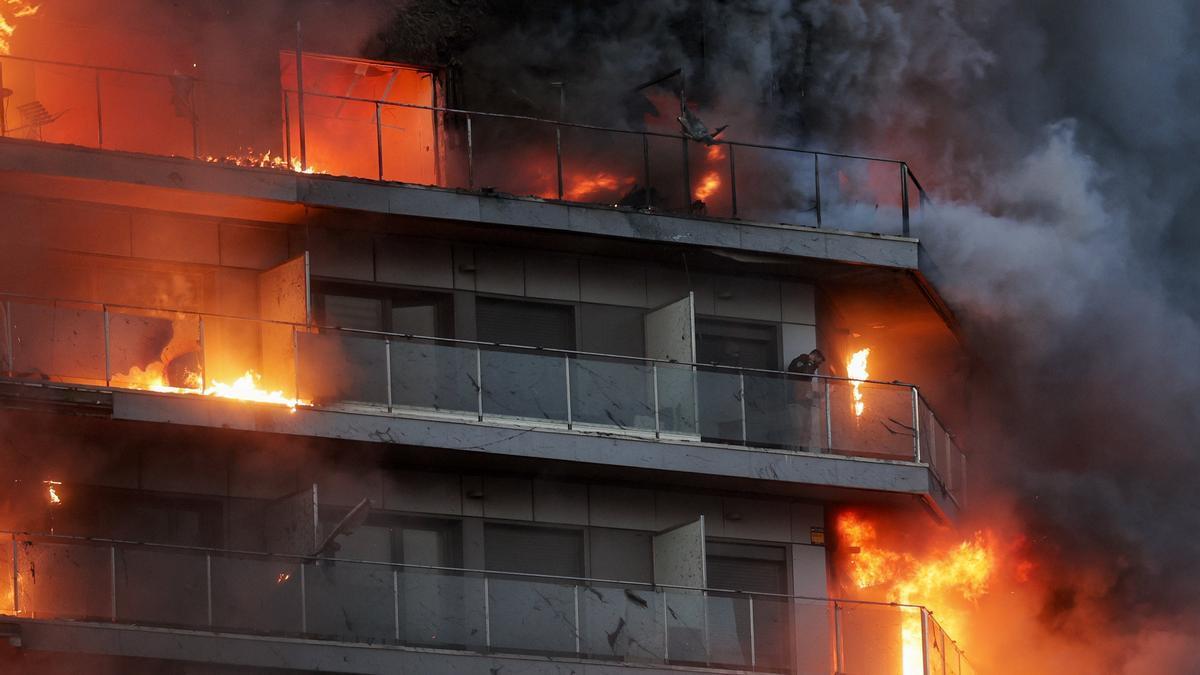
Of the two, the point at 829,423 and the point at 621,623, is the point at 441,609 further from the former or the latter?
the point at 829,423

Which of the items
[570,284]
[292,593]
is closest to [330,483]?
[292,593]

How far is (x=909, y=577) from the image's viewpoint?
3534 cm

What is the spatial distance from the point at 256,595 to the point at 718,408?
652 cm

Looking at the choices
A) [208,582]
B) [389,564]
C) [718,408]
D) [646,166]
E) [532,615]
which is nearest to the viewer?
[208,582]

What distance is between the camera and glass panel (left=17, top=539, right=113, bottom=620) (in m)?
28.2

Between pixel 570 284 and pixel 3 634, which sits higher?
pixel 570 284

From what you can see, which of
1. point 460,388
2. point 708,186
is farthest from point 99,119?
point 708,186

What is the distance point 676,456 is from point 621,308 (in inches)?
93.8

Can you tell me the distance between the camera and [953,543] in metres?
36.3

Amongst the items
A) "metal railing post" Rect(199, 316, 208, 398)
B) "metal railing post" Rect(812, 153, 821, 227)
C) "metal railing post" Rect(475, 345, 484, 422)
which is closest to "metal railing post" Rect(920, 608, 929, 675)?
"metal railing post" Rect(812, 153, 821, 227)

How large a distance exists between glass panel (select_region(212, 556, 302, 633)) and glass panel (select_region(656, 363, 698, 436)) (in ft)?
17.7

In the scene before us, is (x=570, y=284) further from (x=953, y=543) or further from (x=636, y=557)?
(x=953, y=543)

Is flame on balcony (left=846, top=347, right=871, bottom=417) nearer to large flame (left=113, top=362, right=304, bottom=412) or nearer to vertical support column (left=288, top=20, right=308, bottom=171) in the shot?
vertical support column (left=288, top=20, right=308, bottom=171)

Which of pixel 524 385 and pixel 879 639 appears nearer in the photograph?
pixel 524 385
